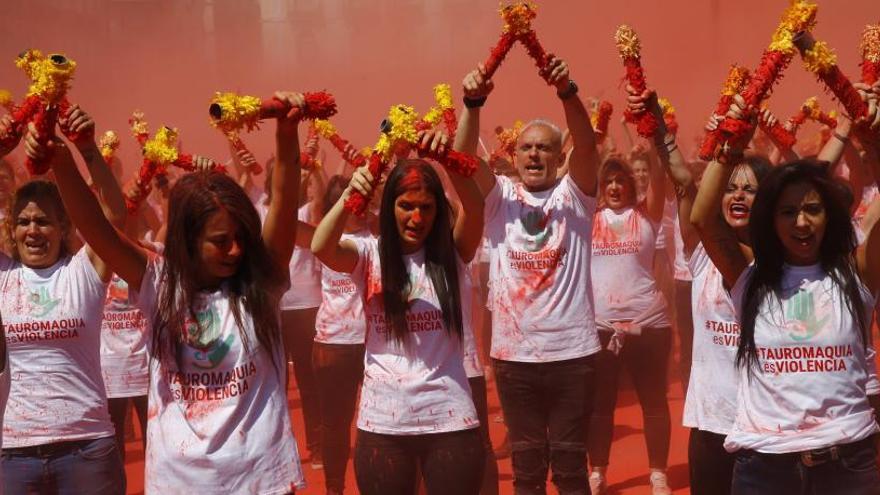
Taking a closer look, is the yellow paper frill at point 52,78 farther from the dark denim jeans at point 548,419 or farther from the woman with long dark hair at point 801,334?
the dark denim jeans at point 548,419

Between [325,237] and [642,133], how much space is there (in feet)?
4.23

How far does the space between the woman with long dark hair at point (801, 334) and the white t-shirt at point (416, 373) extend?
1.05 meters

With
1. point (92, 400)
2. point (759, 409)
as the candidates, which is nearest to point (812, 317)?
point (759, 409)

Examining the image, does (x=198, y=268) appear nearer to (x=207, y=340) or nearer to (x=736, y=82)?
(x=207, y=340)

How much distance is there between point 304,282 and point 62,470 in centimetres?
391

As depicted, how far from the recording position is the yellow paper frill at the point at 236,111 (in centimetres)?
337

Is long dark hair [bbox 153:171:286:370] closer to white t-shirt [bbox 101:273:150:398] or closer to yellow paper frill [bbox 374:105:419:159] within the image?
yellow paper frill [bbox 374:105:419:159]

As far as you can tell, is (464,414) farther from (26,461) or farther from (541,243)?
(26,461)

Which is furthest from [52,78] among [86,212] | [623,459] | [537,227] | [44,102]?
[623,459]

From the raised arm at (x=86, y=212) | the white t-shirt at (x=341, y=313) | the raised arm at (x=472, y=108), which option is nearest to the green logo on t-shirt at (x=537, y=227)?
the raised arm at (x=472, y=108)

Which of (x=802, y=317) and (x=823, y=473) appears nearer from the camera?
(x=823, y=473)

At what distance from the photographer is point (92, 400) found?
Answer: 431 cm

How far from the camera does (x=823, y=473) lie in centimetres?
350

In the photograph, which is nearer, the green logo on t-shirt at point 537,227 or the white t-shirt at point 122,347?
the green logo on t-shirt at point 537,227
